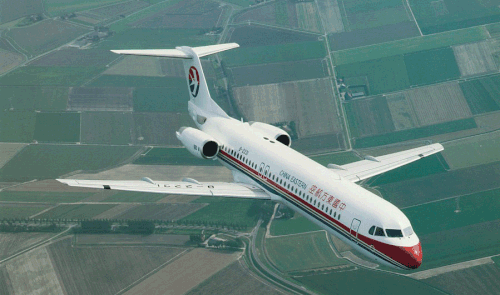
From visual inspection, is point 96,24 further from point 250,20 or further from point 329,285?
point 329,285

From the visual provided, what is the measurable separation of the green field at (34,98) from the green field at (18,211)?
37.1 meters

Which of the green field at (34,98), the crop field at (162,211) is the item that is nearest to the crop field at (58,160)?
the green field at (34,98)

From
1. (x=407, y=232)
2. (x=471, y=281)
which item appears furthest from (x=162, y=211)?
(x=407, y=232)

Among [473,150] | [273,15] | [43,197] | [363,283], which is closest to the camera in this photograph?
[363,283]

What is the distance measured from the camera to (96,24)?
189500 mm

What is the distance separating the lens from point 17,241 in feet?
334

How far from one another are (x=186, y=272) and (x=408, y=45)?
285 ft

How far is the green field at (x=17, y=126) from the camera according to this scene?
13438cm

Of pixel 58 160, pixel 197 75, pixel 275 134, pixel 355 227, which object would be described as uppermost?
pixel 197 75

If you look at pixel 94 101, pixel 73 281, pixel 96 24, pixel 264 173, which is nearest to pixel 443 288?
pixel 264 173

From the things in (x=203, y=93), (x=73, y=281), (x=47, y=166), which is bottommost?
(x=73, y=281)

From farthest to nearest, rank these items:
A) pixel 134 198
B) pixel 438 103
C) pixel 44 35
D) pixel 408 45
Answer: pixel 44 35 < pixel 408 45 < pixel 438 103 < pixel 134 198

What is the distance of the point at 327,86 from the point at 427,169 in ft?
124

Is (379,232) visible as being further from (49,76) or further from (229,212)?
(49,76)
